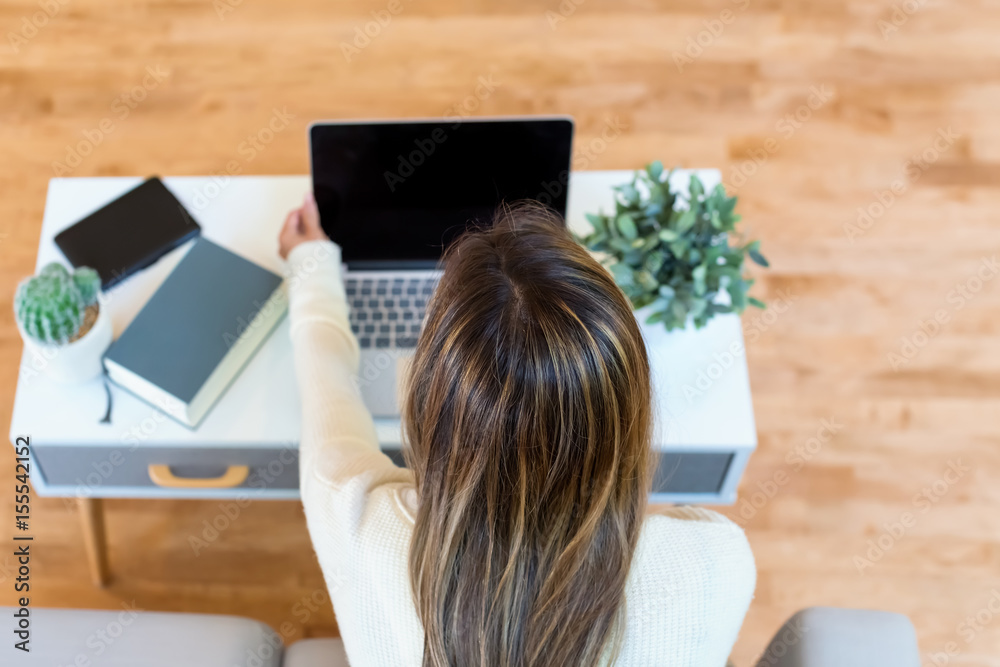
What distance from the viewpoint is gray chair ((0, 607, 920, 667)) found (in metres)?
1.02

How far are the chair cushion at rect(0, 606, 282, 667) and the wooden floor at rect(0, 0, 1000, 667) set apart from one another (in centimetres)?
53

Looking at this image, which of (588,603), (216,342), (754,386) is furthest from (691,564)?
(754,386)

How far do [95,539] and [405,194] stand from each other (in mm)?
947

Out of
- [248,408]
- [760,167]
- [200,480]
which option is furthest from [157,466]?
[760,167]

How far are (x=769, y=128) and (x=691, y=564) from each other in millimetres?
1630

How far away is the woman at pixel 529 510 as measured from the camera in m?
0.68

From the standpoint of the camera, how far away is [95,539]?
158 centimetres

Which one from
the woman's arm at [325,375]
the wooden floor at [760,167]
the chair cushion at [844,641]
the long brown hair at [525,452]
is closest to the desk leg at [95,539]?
the wooden floor at [760,167]

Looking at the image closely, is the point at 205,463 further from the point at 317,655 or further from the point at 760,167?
the point at 760,167

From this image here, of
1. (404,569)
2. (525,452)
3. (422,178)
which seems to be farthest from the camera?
(422,178)

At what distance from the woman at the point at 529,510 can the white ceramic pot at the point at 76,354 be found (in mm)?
486

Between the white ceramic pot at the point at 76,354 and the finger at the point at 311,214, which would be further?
the finger at the point at 311,214

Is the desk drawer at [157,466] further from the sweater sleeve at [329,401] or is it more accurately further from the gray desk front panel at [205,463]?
the sweater sleeve at [329,401]

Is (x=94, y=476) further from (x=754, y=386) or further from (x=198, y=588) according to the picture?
(x=754, y=386)
